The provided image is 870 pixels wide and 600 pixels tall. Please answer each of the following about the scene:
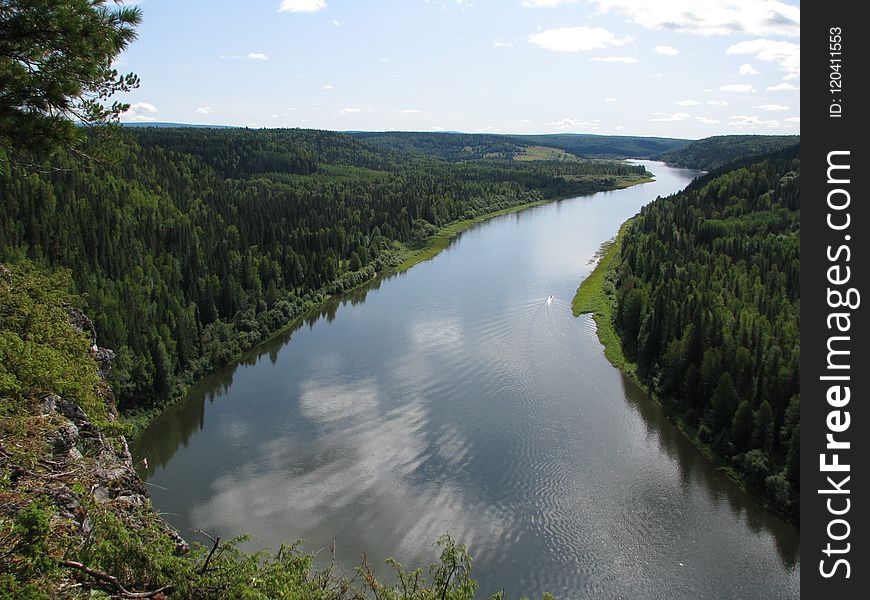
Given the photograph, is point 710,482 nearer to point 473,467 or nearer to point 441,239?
point 473,467

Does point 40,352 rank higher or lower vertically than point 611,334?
higher

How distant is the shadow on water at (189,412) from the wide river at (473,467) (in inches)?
5.5

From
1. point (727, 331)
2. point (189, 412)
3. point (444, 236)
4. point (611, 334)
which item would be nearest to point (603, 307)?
point (611, 334)

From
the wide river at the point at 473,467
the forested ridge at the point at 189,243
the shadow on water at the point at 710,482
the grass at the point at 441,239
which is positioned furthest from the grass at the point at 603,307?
the forested ridge at the point at 189,243

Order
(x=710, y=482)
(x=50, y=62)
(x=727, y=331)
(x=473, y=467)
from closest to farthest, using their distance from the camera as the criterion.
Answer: (x=50, y=62), (x=710, y=482), (x=473, y=467), (x=727, y=331)

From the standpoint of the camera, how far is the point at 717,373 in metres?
31.8

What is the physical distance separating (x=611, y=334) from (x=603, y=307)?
619 centimetres

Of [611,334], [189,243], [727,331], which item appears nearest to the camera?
[727,331]

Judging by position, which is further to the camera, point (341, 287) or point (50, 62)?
point (341, 287)

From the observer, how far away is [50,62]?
8828mm

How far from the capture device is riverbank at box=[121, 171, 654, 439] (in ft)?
106

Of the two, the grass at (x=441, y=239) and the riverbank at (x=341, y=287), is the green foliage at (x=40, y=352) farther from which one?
the grass at (x=441, y=239)

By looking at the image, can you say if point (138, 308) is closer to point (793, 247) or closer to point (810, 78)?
point (810, 78)

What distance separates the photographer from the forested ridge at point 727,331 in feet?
89.5
